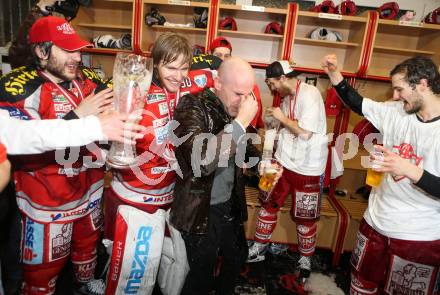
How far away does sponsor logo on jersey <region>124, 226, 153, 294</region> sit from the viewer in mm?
1566

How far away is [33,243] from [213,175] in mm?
970

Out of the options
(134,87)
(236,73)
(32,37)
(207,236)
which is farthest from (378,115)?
(32,37)

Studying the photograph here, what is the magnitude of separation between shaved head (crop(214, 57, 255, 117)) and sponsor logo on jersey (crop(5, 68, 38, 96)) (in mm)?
888

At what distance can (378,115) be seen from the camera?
1929 millimetres

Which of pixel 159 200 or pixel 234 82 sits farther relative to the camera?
pixel 159 200

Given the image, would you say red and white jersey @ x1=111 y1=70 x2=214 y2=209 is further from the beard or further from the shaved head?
the beard

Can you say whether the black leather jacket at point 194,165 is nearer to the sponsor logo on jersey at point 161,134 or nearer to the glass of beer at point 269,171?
the sponsor logo on jersey at point 161,134

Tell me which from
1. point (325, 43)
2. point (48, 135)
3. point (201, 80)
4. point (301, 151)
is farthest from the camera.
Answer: point (325, 43)

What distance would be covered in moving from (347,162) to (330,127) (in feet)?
1.41

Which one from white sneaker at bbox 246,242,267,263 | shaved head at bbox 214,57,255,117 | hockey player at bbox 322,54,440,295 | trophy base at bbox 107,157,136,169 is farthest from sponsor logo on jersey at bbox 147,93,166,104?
white sneaker at bbox 246,242,267,263

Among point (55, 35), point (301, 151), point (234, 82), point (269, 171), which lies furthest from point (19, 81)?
point (301, 151)

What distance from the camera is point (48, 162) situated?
5.35 ft

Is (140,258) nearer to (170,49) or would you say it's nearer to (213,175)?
(213,175)

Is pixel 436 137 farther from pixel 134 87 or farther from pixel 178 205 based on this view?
pixel 134 87
